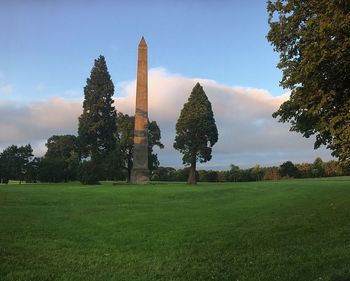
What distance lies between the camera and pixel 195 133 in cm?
6028

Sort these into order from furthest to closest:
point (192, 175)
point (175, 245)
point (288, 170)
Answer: point (288, 170) < point (192, 175) < point (175, 245)

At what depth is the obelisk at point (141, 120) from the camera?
4891cm

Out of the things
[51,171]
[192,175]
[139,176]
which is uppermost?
[51,171]

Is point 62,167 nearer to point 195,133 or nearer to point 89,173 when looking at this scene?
point 89,173

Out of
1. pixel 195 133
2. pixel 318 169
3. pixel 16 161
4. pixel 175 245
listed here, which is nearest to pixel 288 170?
pixel 318 169

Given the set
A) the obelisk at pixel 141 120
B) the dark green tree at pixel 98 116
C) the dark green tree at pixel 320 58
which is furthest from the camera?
the dark green tree at pixel 98 116

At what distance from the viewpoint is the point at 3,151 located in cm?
8462

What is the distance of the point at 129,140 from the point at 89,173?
8.49m

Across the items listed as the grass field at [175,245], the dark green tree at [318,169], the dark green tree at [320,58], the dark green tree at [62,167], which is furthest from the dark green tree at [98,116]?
the dark green tree at [320,58]

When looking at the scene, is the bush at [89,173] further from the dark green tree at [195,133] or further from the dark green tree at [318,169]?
the dark green tree at [318,169]

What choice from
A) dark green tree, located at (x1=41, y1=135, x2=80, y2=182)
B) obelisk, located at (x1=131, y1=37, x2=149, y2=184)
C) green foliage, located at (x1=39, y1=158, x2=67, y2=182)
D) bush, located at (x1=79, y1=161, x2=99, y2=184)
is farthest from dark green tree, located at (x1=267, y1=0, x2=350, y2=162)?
green foliage, located at (x1=39, y1=158, x2=67, y2=182)

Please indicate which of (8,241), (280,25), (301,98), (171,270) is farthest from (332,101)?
(8,241)

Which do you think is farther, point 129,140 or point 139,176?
point 129,140

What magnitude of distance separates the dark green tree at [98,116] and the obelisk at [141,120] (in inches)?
594
